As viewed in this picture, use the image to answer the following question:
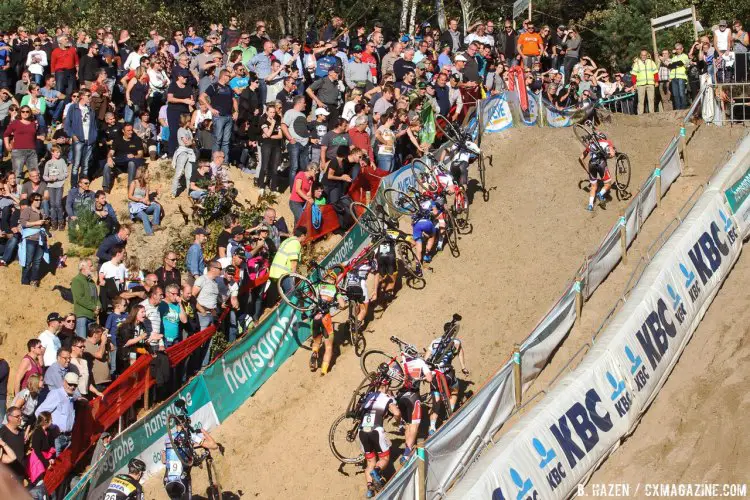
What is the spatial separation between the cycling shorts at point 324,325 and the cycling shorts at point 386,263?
1.52 m

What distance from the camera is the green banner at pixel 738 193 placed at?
57.1 ft

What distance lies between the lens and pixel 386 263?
668 inches

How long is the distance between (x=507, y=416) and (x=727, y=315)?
4769 mm

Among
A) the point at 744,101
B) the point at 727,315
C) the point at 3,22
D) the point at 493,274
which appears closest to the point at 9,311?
the point at 493,274

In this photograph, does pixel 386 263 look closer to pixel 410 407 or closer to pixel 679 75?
pixel 410 407

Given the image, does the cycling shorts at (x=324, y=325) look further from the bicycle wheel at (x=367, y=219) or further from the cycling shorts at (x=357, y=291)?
the bicycle wheel at (x=367, y=219)

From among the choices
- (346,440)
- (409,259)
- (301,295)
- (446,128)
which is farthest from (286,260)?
(446,128)

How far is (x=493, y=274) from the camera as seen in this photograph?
18453mm

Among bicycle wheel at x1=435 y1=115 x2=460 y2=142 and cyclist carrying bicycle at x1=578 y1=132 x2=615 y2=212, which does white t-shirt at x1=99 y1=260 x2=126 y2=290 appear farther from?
cyclist carrying bicycle at x1=578 y1=132 x2=615 y2=212

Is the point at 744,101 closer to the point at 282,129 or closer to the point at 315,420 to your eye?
the point at 282,129

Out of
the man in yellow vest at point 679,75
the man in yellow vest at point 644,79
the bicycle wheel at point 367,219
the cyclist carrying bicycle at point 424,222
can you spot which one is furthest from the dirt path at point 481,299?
the man in yellow vest at point 644,79

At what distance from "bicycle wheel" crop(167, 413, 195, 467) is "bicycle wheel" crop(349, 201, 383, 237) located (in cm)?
554

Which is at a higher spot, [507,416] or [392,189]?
[392,189]

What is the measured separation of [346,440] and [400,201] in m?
5.49
